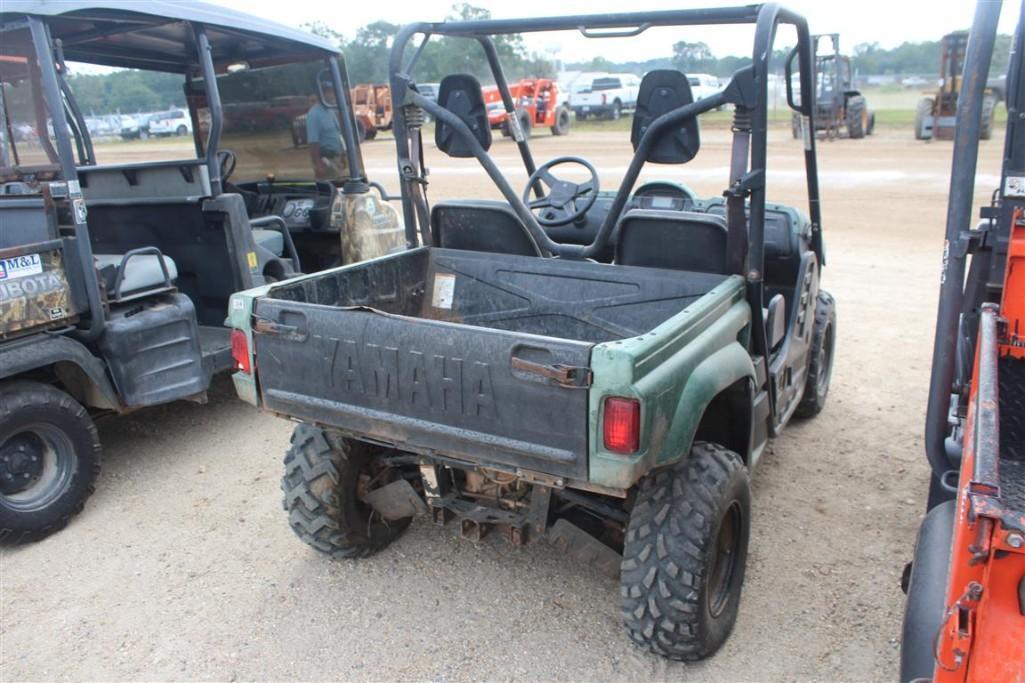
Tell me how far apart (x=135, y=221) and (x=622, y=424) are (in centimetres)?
434

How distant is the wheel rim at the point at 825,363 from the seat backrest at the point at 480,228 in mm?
2003

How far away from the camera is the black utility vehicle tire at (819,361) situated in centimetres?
493

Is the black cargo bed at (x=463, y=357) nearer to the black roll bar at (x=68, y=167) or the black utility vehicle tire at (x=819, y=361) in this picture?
the black roll bar at (x=68, y=167)

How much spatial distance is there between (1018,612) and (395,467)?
2.41 metres

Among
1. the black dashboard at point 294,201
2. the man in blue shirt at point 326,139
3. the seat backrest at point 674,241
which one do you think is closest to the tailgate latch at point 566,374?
the seat backrest at point 674,241

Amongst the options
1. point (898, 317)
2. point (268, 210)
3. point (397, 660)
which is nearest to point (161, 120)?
point (268, 210)

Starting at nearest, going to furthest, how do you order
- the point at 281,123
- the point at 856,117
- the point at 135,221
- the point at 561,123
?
the point at 135,221
the point at 281,123
the point at 856,117
the point at 561,123

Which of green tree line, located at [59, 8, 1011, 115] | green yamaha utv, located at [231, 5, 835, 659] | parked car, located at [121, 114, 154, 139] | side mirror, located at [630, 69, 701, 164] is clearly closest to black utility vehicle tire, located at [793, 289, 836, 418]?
green yamaha utv, located at [231, 5, 835, 659]

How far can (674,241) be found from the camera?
3.61 m

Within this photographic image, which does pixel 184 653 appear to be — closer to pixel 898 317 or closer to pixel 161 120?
pixel 898 317

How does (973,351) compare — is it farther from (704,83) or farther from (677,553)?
(704,83)

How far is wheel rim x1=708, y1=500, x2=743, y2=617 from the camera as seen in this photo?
10.5 feet

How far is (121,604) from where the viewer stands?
11.7 ft

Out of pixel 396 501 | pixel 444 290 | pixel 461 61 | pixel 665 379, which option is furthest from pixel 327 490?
pixel 461 61
